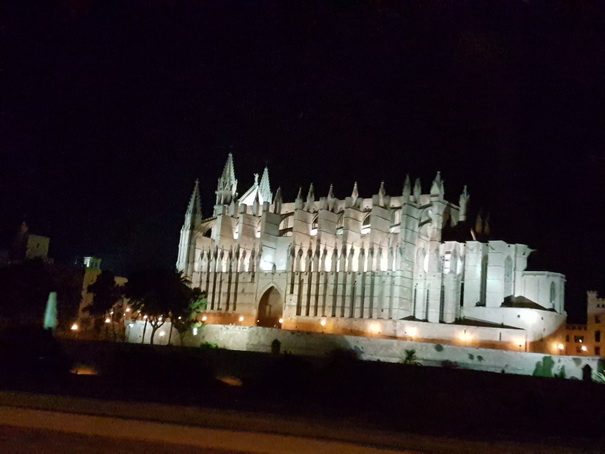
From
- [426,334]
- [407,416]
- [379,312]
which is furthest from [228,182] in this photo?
[407,416]

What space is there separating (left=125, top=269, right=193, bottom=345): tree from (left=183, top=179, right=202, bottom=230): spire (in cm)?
2027

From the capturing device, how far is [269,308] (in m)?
62.7

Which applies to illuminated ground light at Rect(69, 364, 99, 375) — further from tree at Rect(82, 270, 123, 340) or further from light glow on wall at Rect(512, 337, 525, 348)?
light glow on wall at Rect(512, 337, 525, 348)

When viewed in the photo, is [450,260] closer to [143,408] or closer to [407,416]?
[407,416]

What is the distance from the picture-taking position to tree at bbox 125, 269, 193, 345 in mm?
Answer: 48281

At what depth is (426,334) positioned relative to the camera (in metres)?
49.7

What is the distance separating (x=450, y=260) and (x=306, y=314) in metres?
13.3

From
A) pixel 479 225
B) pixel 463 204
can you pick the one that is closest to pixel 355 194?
pixel 463 204

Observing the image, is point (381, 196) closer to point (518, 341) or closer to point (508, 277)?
point (508, 277)

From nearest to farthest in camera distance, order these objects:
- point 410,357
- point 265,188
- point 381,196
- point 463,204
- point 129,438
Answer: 1. point 129,438
2. point 410,357
3. point 463,204
4. point 381,196
5. point 265,188

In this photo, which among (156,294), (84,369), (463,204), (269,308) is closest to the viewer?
(84,369)

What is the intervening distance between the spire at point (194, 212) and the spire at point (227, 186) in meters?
2.95

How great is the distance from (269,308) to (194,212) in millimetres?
15671

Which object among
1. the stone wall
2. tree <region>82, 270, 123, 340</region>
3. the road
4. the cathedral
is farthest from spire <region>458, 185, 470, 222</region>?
the road
